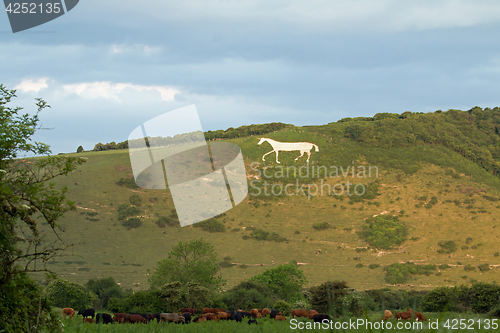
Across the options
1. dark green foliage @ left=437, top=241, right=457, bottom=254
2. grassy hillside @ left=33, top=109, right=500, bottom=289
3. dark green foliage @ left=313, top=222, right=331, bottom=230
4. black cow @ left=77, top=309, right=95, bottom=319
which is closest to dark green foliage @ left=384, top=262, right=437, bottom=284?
grassy hillside @ left=33, top=109, right=500, bottom=289

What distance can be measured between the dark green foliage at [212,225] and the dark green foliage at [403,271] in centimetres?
3183

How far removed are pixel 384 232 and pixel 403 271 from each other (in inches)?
447

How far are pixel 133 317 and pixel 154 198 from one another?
67.6 m

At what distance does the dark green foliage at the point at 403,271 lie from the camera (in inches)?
2468

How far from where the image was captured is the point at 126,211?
74562 millimetres

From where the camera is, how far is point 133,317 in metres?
16.1

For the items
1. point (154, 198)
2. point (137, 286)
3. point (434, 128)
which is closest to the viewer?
point (137, 286)

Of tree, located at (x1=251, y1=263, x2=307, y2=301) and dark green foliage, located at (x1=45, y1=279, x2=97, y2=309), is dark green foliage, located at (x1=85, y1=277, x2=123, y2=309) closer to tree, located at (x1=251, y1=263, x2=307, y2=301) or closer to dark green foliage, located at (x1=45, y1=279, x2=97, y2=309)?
dark green foliage, located at (x1=45, y1=279, x2=97, y2=309)

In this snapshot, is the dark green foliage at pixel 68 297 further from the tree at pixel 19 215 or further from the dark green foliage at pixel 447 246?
the dark green foliage at pixel 447 246

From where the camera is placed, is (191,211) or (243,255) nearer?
(243,255)

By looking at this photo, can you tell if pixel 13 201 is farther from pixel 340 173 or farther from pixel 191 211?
pixel 340 173

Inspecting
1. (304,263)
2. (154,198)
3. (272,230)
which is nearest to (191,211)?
(154,198)

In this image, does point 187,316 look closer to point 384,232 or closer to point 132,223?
point 132,223

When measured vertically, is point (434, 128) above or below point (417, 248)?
above
